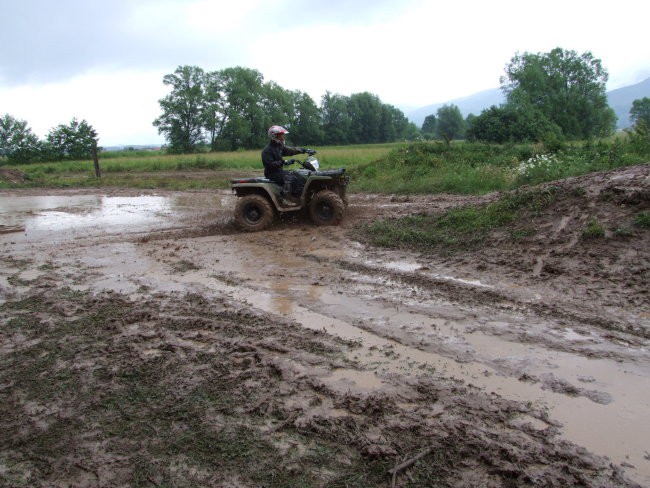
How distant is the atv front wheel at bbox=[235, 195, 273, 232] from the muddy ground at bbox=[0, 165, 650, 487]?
163 cm

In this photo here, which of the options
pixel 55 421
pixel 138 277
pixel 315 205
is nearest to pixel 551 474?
pixel 55 421

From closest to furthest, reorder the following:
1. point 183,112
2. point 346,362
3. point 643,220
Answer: point 346,362
point 643,220
point 183,112

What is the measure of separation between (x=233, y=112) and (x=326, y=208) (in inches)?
2331

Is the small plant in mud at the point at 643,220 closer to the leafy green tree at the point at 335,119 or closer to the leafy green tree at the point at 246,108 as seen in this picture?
the leafy green tree at the point at 246,108

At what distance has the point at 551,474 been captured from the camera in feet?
8.34

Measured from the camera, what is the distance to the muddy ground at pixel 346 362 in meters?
2.69

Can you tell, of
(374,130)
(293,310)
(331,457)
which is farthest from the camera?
(374,130)

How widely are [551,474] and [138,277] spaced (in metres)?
5.36

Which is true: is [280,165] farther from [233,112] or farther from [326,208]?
[233,112]

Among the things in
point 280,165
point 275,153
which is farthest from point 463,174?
point 275,153

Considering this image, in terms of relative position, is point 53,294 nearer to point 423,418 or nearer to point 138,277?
point 138,277

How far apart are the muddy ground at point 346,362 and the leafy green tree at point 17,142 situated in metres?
41.2

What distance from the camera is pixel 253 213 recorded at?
9.19 metres

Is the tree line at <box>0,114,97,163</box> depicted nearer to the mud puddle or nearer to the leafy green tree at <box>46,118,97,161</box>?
the leafy green tree at <box>46,118,97,161</box>
